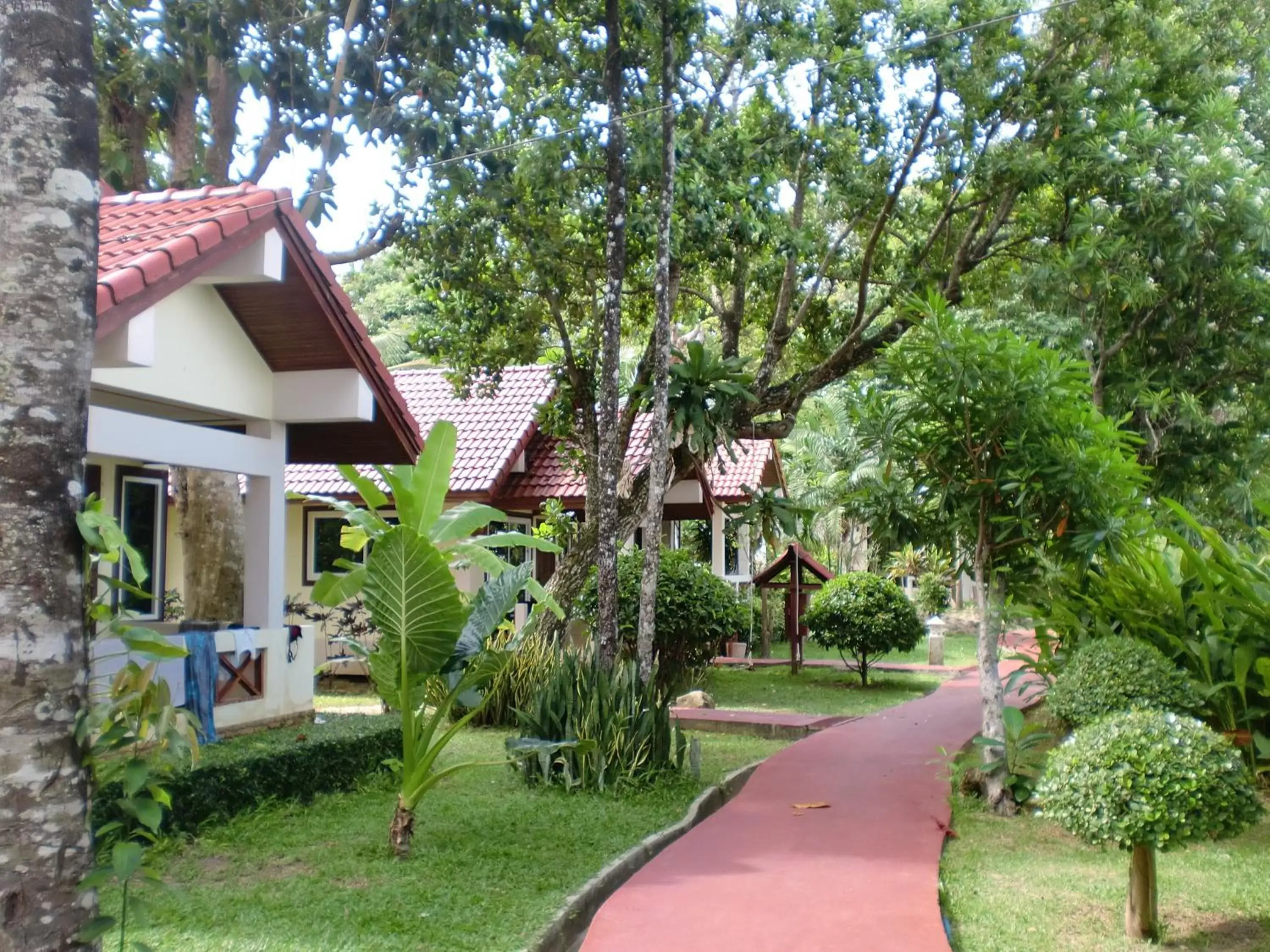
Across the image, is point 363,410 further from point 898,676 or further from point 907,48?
point 898,676

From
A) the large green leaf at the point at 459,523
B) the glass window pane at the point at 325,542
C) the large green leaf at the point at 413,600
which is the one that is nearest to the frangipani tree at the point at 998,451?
the large green leaf at the point at 459,523

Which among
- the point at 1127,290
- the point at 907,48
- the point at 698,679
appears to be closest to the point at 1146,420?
the point at 1127,290

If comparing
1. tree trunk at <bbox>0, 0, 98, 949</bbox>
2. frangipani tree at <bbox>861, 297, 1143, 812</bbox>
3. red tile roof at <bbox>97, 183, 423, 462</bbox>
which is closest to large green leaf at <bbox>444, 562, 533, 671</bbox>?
red tile roof at <bbox>97, 183, 423, 462</bbox>

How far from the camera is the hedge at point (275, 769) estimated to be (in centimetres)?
742

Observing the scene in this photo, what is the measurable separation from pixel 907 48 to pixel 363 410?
7.11m

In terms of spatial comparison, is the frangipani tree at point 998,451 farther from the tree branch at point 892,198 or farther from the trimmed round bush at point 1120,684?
the tree branch at point 892,198

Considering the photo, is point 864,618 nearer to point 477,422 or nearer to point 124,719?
point 477,422

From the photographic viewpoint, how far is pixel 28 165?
3.30 m

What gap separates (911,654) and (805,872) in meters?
20.3

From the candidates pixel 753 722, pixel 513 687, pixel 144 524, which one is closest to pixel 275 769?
pixel 513 687

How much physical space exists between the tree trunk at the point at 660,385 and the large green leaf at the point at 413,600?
3.38 meters

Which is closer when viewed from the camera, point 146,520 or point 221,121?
point 221,121

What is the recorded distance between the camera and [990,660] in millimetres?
9117

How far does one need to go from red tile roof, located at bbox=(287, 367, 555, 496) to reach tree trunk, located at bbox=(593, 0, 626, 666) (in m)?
4.69
